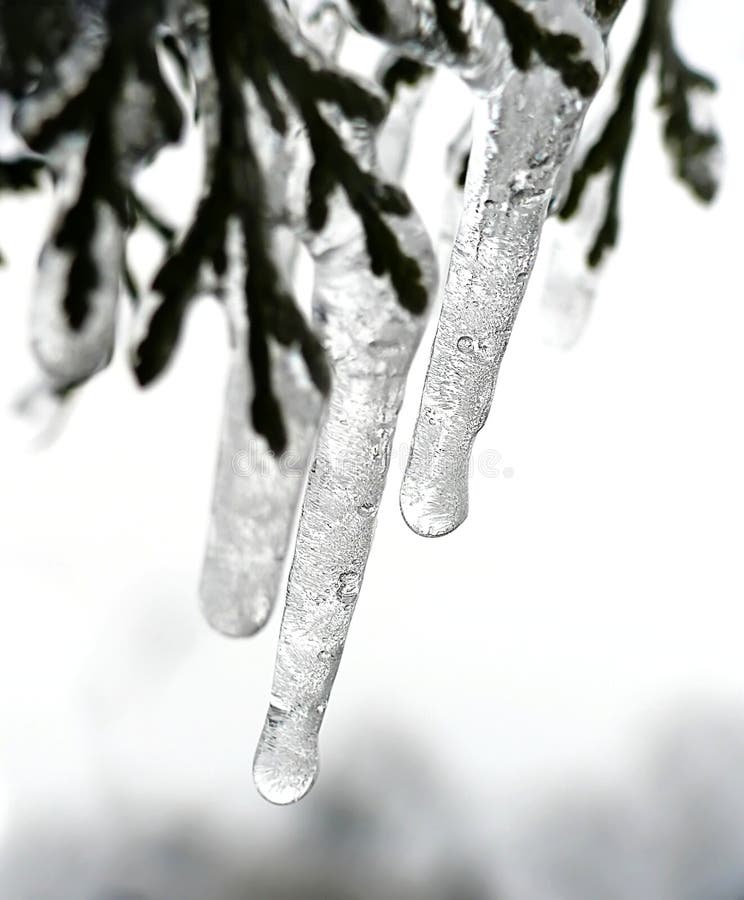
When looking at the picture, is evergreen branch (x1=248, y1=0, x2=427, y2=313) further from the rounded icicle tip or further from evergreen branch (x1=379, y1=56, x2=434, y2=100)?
the rounded icicle tip

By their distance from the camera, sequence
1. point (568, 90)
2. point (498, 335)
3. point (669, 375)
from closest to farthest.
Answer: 1. point (568, 90)
2. point (498, 335)
3. point (669, 375)

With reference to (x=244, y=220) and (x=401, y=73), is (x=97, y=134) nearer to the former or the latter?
(x=244, y=220)

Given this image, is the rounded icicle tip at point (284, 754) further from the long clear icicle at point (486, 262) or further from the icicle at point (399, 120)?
the icicle at point (399, 120)

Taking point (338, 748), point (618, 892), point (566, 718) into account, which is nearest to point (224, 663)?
point (338, 748)

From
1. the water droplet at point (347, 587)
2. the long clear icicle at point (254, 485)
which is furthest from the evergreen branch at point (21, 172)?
the water droplet at point (347, 587)

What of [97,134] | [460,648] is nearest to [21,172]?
[97,134]

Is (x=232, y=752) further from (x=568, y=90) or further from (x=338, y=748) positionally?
(x=568, y=90)
